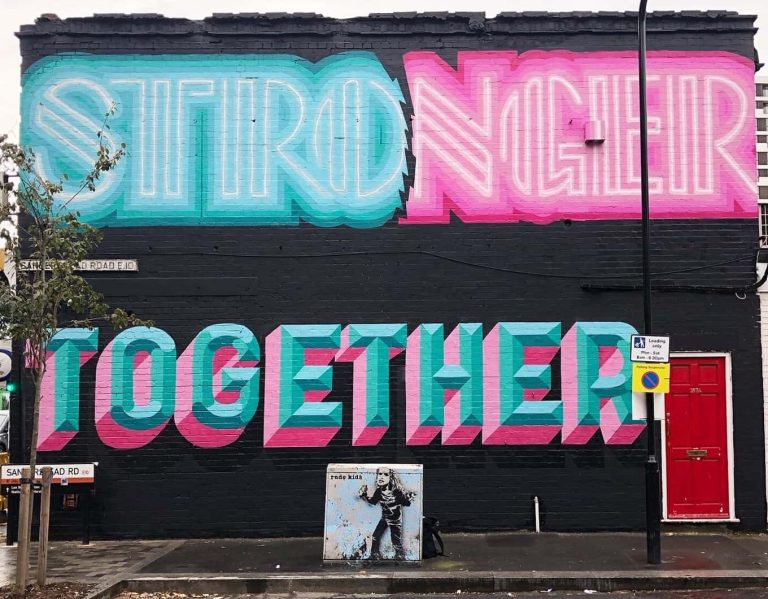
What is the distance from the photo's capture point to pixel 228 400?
11.9 meters

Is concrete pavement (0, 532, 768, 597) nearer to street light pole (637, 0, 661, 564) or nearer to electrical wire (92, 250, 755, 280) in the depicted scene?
street light pole (637, 0, 661, 564)

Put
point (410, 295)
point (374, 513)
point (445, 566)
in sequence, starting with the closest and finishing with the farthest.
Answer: point (445, 566), point (374, 513), point (410, 295)

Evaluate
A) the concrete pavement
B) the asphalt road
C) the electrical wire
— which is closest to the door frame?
the concrete pavement

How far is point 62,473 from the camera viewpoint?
11.3m

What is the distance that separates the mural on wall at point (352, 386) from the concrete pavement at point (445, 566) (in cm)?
150

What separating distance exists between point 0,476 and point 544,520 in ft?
25.2

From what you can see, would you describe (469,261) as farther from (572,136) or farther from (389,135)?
(572,136)

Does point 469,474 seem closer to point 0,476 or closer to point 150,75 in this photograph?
point 0,476

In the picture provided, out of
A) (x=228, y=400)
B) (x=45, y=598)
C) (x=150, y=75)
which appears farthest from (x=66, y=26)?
(x=45, y=598)

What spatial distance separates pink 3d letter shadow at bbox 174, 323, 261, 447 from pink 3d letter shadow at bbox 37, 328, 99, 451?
1.44 metres

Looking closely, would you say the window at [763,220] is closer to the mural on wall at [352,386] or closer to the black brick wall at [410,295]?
the black brick wall at [410,295]

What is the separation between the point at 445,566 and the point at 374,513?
3.47 ft

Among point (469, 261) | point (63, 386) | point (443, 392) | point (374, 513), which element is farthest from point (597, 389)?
point (63, 386)

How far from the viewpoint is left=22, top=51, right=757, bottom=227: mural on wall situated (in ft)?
40.0
